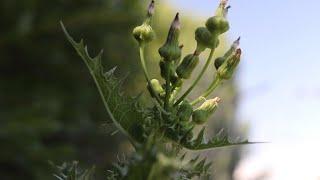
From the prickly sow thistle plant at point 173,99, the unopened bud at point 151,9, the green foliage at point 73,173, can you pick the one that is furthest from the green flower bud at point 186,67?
the green foliage at point 73,173

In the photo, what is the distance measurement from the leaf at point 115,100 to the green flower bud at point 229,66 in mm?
172

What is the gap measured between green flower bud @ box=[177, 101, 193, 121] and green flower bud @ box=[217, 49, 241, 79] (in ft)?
0.33

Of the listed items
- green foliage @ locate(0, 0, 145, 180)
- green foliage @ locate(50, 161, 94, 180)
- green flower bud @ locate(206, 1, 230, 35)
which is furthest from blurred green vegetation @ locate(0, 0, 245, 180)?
green flower bud @ locate(206, 1, 230, 35)

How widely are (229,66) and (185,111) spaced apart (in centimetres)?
14

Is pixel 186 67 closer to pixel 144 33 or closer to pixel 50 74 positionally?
Result: pixel 144 33

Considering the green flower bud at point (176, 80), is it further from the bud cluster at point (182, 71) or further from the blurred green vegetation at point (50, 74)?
the blurred green vegetation at point (50, 74)

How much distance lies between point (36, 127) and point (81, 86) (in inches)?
150

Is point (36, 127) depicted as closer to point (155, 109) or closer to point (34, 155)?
point (34, 155)

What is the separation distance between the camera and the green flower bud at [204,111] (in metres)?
1.35

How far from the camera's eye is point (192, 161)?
131cm

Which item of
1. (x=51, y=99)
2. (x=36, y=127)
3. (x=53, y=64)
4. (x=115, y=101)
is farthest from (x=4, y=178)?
(x=115, y=101)

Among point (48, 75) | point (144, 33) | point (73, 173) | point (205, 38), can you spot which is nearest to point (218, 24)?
point (205, 38)

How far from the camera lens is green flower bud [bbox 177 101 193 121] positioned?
1.32m

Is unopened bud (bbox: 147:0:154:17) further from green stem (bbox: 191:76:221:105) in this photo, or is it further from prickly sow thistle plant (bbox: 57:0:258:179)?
green stem (bbox: 191:76:221:105)
